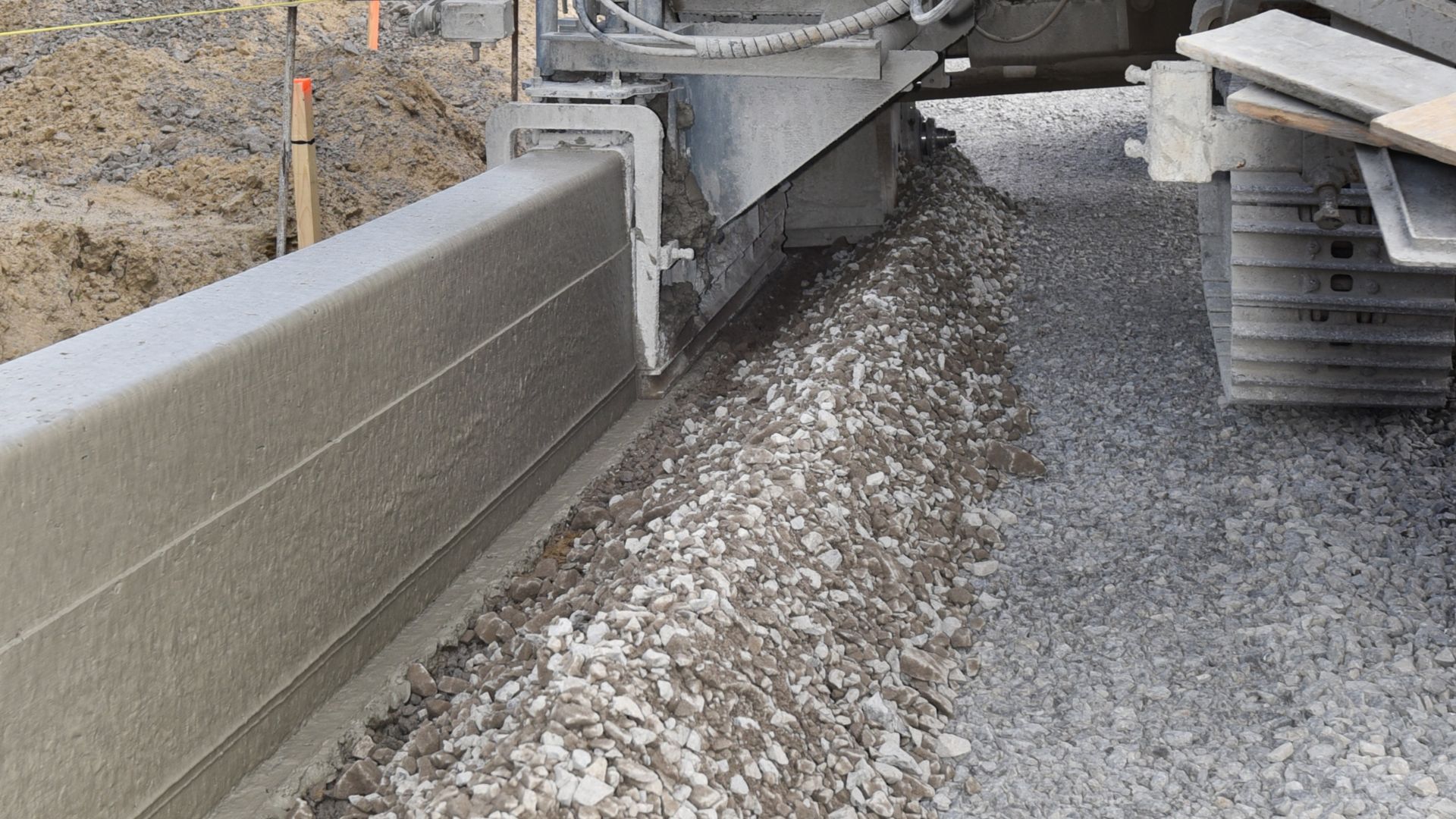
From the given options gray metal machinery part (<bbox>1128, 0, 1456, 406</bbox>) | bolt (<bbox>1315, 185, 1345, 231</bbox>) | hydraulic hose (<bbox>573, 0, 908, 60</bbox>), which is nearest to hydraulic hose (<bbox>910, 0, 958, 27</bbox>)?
hydraulic hose (<bbox>573, 0, 908, 60</bbox>)

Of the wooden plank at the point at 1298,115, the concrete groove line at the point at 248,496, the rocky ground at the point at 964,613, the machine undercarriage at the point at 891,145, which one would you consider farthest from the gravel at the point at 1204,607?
the concrete groove line at the point at 248,496

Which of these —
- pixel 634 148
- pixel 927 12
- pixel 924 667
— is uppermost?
pixel 927 12

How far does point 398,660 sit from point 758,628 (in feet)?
3.49

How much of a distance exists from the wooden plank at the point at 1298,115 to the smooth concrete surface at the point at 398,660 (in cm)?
253

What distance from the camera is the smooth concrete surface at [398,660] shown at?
3.29m

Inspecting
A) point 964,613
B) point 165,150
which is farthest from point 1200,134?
point 165,150

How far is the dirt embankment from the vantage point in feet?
21.4

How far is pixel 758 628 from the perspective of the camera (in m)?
3.55

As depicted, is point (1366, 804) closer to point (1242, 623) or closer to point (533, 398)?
point (1242, 623)

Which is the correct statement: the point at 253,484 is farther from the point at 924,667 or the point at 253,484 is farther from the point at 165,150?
the point at 165,150

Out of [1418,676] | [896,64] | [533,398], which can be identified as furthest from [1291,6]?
[533,398]

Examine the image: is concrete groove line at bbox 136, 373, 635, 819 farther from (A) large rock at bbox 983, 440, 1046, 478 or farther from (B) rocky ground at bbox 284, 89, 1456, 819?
(A) large rock at bbox 983, 440, 1046, 478

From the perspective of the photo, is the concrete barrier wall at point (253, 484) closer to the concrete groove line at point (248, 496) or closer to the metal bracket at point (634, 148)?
the concrete groove line at point (248, 496)

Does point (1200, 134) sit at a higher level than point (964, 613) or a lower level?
higher
